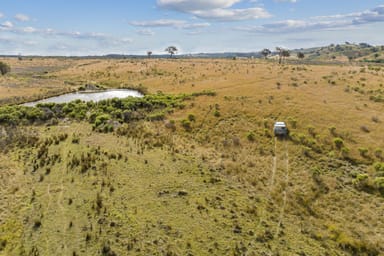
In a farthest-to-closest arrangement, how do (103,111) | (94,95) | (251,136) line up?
(94,95)
(103,111)
(251,136)

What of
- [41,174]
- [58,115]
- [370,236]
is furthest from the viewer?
[58,115]

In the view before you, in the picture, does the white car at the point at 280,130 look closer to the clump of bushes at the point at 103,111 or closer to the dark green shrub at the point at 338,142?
the dark green shrub at the point at 338,142

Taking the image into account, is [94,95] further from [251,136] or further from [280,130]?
[280,130]

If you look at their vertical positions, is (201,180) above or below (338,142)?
below

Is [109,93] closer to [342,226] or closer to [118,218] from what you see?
[118,218]

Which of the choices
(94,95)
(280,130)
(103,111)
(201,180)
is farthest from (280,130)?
(94,95)

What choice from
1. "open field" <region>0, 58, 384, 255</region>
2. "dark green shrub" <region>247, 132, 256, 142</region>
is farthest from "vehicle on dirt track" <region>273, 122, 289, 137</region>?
"dark green shrub" <region>247, 132, 256, 142</region>

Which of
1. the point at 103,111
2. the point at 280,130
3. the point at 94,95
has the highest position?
the point at 103,111

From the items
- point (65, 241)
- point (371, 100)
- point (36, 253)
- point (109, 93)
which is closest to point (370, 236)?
point (65, 241)

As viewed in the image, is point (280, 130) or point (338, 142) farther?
point (280, 130)

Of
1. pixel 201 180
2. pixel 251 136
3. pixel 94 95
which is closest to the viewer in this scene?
pixel 201 180
